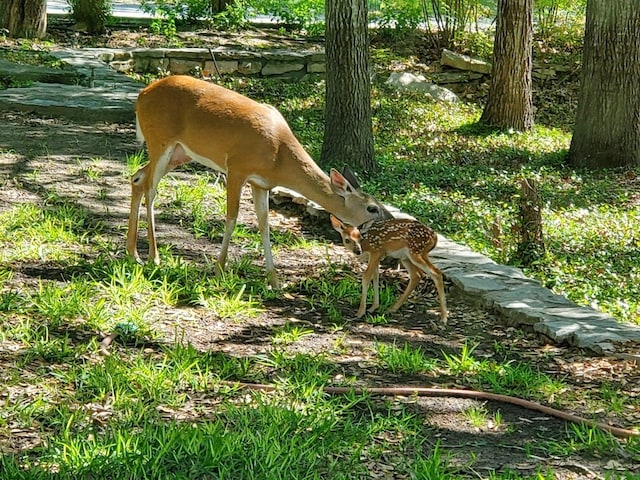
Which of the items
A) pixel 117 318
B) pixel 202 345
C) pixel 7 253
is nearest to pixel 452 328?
pixel 202 345

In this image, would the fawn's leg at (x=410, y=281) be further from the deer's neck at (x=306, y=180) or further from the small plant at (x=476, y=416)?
the small plant at (x=476, y=416)

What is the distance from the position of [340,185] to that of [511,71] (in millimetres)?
7842

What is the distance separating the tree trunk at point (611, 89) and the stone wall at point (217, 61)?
16.9 feet

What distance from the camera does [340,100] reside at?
10602mm

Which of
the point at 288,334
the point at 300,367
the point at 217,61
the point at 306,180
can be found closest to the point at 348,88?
the point at 306,180

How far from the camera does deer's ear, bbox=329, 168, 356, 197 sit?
6844 mm

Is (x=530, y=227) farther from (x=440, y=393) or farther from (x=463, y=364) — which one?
(x=440, y=393)

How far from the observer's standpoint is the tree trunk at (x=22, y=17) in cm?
1583

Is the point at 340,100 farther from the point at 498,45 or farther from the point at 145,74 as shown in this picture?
the point at 145,74

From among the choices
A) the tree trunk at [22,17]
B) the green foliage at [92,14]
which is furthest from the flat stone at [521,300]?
the green foliage at [92,14]

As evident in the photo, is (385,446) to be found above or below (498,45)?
below

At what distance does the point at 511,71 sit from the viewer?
14.0 metres

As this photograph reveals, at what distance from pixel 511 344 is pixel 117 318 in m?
2.52

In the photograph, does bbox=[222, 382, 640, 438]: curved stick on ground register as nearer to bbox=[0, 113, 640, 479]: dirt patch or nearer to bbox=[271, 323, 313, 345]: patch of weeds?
bbox=[0, 113, 640, 479]: dirt patch
